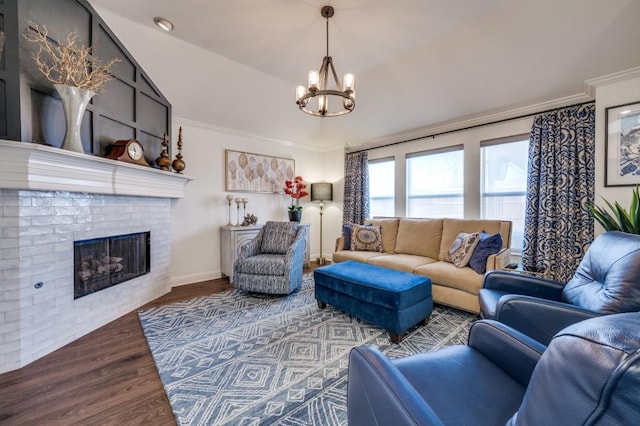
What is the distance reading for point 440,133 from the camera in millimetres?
3861

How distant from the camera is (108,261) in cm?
265

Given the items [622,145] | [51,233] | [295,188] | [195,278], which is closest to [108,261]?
[51,233]

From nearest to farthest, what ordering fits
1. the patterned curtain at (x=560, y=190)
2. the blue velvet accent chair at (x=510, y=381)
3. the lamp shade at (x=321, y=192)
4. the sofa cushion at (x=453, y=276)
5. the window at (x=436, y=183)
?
1. the blue velvet accent chair at (x=510, y=381)
2. the sofa cushion at (x=453, y=276)
3. the patterned curtain at (x=560, y=190)
4. the window at (x=436, y=183)
5. the lamp shade at (x=321, y=192)

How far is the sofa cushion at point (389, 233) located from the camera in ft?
12.6

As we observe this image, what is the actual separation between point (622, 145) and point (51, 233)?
506cm

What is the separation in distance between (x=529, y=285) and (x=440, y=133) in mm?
2631

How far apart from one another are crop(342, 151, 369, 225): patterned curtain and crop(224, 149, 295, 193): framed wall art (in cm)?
110

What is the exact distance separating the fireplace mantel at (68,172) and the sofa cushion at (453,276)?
3174mm

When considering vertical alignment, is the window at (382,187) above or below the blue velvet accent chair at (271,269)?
above

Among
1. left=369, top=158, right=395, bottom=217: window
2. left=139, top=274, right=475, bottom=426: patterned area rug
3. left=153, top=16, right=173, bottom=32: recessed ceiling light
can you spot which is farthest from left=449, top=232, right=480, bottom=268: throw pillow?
left=153, top=16, right=173, bottom=32: recessed ceiling light

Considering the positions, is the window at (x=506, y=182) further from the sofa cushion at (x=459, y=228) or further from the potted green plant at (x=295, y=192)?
the potted green plant at (x=295, y=192)

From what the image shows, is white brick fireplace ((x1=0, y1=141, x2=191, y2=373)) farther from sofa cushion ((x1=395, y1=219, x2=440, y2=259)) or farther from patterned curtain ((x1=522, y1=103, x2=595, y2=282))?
patterned curtain ((x1=522, y1=103, x2=595, y2=282))

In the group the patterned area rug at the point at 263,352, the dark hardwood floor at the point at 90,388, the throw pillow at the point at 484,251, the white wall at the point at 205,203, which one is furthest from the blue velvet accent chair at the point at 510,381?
the white wall at the point at 205,203

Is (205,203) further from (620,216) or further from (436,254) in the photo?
(620,216)
